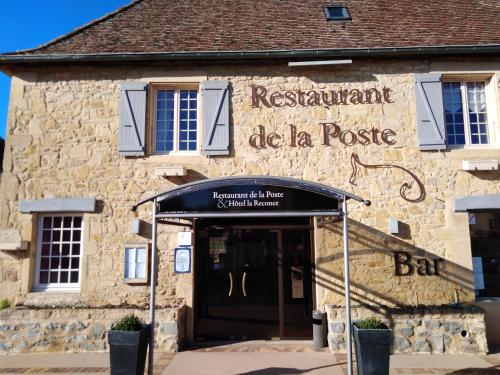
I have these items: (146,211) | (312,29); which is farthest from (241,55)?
(146,211)

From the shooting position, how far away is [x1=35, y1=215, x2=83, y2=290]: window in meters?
7.33

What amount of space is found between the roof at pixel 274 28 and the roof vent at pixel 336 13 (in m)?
0.14

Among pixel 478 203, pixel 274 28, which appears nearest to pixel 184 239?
pixel 274 28

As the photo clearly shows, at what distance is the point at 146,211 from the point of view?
732 centimetres

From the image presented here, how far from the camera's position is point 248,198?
5.50 m

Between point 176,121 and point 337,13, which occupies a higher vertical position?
point 337,13

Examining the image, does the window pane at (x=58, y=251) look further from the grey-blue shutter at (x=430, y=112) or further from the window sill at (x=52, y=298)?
the grey-blue shutter at (x=430, y=112)

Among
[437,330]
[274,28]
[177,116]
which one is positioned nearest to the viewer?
[437,330]

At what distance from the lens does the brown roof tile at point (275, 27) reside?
25.5ft

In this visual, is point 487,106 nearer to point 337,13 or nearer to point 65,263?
point 337,13

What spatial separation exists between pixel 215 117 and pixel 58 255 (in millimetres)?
3842

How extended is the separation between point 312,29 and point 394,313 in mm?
5742

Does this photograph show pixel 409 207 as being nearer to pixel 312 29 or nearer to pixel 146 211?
pixel 312 29

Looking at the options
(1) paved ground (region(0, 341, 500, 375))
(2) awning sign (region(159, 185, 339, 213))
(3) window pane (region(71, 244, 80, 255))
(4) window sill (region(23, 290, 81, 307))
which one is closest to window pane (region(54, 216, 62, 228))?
(3) window pane (region(71, 244, 80, 255))
